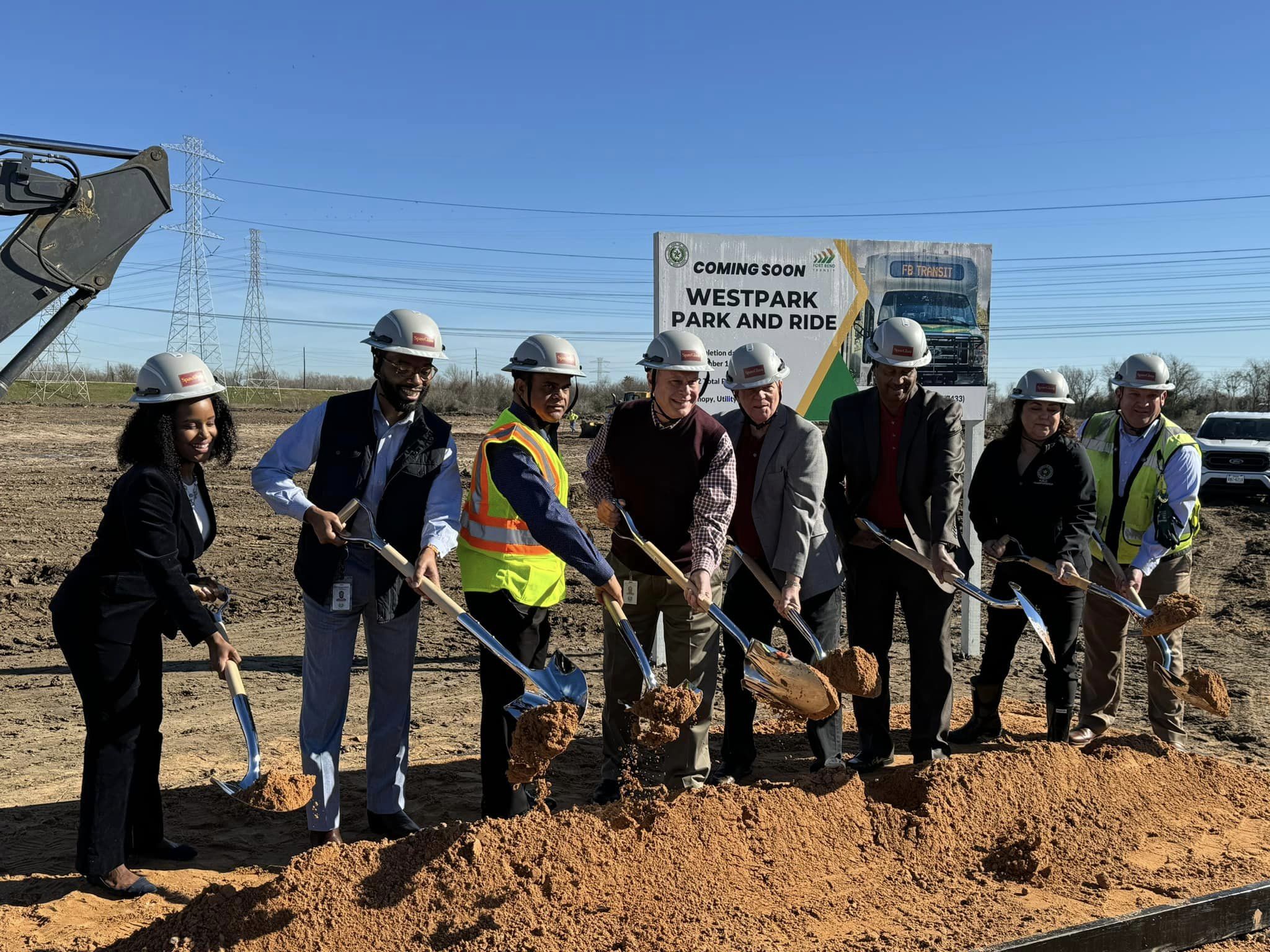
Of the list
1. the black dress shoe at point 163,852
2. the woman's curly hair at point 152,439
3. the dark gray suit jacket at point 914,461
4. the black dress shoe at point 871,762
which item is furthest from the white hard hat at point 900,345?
the black dress shoe at point 163,852

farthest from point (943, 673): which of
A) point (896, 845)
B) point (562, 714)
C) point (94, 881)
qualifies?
point (94, 881)

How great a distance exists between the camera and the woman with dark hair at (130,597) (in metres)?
3.76

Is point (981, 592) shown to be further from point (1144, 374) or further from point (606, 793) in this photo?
point (606, 793)

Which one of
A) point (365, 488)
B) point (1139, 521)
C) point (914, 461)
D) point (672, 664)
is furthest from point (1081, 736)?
point (365, 488)

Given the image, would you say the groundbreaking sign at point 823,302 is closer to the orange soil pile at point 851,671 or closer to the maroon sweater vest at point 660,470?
the maroon sweater vest at point 660,470

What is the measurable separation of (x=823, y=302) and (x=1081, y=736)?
3308 millimetres

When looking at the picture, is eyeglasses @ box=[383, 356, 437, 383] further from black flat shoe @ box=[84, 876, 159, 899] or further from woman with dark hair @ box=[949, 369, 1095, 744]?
woman with dark hair @ box=[949, 369, 1095, 744]

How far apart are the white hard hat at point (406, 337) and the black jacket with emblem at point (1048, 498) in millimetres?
3153

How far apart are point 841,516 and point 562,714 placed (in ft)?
7.03

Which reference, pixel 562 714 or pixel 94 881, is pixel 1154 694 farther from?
pixel 94 881

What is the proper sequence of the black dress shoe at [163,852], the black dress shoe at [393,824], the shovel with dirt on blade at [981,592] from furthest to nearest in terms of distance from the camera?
1. the shovel with dirt on blade at [981,592]
2. the black dress shoe at [393,824]
3. the black dress shoe at [163,852]

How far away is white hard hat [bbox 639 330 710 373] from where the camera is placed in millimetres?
4465

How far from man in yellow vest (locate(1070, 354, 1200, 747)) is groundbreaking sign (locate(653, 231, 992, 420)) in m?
1.51

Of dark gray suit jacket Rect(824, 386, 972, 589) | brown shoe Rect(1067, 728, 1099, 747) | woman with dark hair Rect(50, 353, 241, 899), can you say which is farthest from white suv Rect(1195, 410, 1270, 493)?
woman with dark hair Rect(50, 353, 241, 899)
